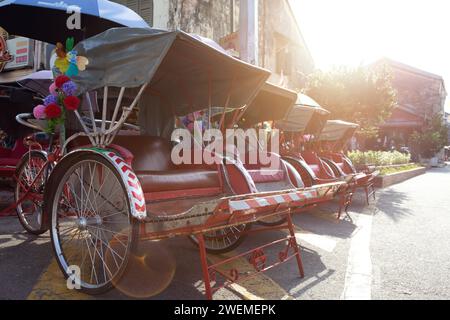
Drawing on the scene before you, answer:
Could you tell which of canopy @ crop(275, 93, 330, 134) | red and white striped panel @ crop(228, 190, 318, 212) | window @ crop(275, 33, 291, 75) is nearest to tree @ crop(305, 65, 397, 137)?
window @ crop(275, 33, 291, 75)

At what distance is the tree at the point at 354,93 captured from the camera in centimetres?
1577

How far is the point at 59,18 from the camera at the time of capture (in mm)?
6590

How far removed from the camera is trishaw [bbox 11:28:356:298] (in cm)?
285

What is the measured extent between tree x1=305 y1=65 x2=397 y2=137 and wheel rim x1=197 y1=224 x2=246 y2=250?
42.9 feet

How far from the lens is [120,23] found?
21.0ft

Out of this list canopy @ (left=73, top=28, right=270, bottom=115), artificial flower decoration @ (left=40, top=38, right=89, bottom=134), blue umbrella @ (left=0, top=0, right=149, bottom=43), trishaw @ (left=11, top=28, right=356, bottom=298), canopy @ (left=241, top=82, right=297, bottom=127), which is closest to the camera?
trishaw @ (left=11, top=28, right=356, bottom=298)

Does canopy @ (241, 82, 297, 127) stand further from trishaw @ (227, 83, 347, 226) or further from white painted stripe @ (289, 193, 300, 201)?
white painted stripe @ (289, 193, 300, 201)

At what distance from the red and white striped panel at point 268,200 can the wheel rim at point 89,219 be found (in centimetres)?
91

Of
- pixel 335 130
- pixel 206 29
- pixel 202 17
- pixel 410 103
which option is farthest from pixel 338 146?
pixel 410 103

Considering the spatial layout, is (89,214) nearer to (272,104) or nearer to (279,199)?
(279,199)

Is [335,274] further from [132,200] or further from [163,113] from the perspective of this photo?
[163,113]

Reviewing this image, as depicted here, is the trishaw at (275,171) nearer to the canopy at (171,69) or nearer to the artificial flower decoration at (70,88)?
the canopy at (171,69)
